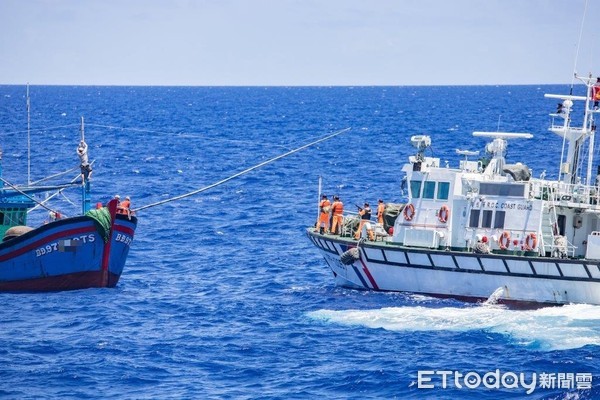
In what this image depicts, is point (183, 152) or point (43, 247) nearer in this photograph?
point (43, 247)

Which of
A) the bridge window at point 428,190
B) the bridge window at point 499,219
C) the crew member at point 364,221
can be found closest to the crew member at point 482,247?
the bridge window at point 499,219

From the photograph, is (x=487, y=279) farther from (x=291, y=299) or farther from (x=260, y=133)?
(x=260, y=133)

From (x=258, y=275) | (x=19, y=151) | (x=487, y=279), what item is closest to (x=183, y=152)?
(x=19, y=151)

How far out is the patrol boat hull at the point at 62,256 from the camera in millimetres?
39531

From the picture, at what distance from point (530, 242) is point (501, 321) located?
382 cm

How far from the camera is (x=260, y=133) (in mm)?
136500

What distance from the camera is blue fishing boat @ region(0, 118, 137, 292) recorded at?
3950 cm

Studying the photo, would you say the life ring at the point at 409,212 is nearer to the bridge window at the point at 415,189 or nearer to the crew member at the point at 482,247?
the bridge window at the point at 415,189

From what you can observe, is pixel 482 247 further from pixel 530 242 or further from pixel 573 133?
pixel 573 133

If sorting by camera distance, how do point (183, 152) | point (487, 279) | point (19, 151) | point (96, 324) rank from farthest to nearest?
point (183, 152) < point (19, 151) < point (487, 279) < point (96, 324)

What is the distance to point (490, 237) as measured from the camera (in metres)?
38.5

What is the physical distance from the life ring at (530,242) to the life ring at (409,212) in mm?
4376

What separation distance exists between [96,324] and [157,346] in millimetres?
3495

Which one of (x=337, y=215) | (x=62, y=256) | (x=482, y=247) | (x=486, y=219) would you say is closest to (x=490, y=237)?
(x=486, y=219)
